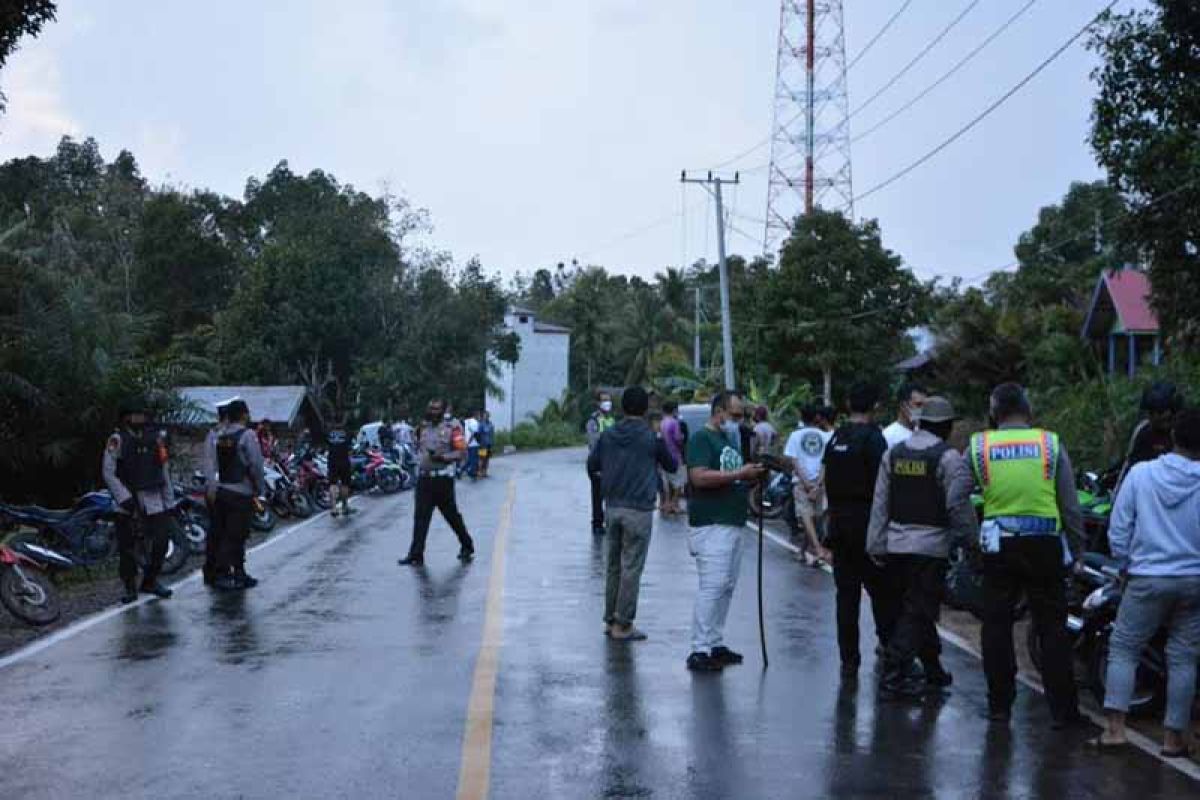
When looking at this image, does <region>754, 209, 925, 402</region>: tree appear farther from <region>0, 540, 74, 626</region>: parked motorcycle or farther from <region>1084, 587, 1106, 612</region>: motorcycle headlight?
<region>1084, 587, 1106, 612</region>: motorcycle headlight

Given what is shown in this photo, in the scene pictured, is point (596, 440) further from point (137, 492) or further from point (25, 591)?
point (25, 591)

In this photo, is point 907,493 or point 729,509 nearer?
point 907,493

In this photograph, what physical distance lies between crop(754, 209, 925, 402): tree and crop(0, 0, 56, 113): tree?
36430 millimetres

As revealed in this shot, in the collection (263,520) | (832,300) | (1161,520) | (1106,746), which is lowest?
(1106,746)

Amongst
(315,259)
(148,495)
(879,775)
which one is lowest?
(879,775)

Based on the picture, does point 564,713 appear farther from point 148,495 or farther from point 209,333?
point 209,333

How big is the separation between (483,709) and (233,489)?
6.74 m

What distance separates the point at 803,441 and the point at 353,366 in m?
44.4

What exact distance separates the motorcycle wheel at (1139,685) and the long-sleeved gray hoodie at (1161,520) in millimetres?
1033

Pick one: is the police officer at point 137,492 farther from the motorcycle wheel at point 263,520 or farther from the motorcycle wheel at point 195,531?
the motorcycle wheel at point 263,520

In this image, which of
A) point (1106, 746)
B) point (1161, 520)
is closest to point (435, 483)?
point (1106, 746)

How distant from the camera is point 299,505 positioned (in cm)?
2505

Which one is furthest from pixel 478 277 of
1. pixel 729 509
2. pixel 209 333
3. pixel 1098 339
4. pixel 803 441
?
pixel 729 509

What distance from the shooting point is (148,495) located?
13719mm
